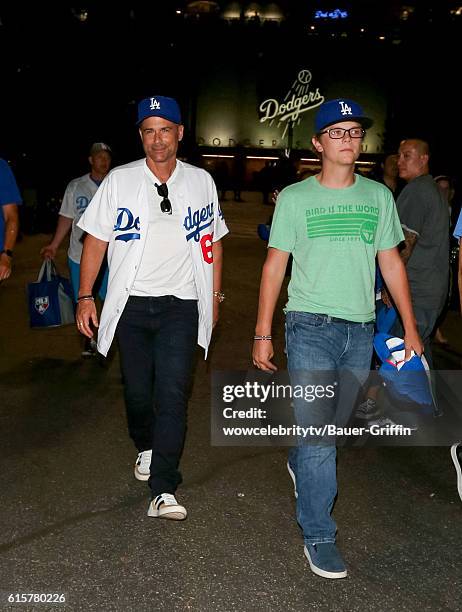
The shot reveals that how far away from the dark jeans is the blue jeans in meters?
0.68

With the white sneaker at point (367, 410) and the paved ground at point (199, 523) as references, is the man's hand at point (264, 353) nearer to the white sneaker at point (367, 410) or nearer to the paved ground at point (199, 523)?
the paved ground at point (199, 523)

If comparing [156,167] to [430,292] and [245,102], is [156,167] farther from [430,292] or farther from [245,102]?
[245,102]

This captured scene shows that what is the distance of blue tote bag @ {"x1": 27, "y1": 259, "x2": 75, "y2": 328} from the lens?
7438mm

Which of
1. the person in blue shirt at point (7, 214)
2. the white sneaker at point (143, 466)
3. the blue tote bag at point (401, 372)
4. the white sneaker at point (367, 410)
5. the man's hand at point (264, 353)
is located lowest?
the white sneaker at point (367, 410)

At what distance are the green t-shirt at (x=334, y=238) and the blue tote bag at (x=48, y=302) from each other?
4.10 m

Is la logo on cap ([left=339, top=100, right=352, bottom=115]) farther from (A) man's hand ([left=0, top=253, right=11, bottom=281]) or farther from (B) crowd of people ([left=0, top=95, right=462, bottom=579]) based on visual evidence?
(A) man's hand ([left=0, top=253, right=11, bottom=281])

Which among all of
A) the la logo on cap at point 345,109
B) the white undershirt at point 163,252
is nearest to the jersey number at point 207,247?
the white undershirt at point 163,252

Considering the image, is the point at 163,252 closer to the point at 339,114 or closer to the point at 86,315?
the point at 86,315

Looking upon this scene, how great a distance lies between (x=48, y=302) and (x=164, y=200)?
3.60 meters

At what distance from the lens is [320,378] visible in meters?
3.73

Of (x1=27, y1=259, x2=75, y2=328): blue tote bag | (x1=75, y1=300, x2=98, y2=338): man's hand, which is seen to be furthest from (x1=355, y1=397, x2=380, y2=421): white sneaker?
(x1=27, y1=259, x2=75, y2=328): blue tote bag

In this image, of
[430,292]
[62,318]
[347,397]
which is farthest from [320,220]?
[62,318]

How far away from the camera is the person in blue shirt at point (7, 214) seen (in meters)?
5.45

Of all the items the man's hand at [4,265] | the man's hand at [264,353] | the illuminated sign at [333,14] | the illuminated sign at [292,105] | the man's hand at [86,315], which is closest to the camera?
the man's hand at [264,353]
